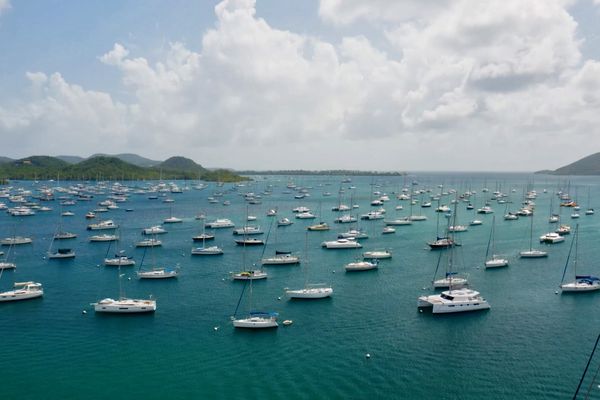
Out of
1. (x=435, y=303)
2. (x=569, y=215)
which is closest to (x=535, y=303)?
(x=435, y=303)

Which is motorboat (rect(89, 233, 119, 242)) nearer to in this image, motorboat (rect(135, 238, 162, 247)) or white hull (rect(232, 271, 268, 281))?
motorboat (rect(135, 238, 162, 247))

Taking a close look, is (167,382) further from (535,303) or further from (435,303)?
(535,303)

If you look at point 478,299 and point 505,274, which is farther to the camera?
point 505,274

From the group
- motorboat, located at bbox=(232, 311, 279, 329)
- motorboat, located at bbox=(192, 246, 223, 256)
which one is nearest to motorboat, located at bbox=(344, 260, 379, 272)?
motorboat, located at bbox=(192, 246, 223, 256)

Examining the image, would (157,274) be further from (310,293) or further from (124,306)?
(310,293)

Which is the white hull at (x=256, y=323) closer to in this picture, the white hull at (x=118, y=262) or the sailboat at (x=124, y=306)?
the sailboat at (x=124, y=306)
